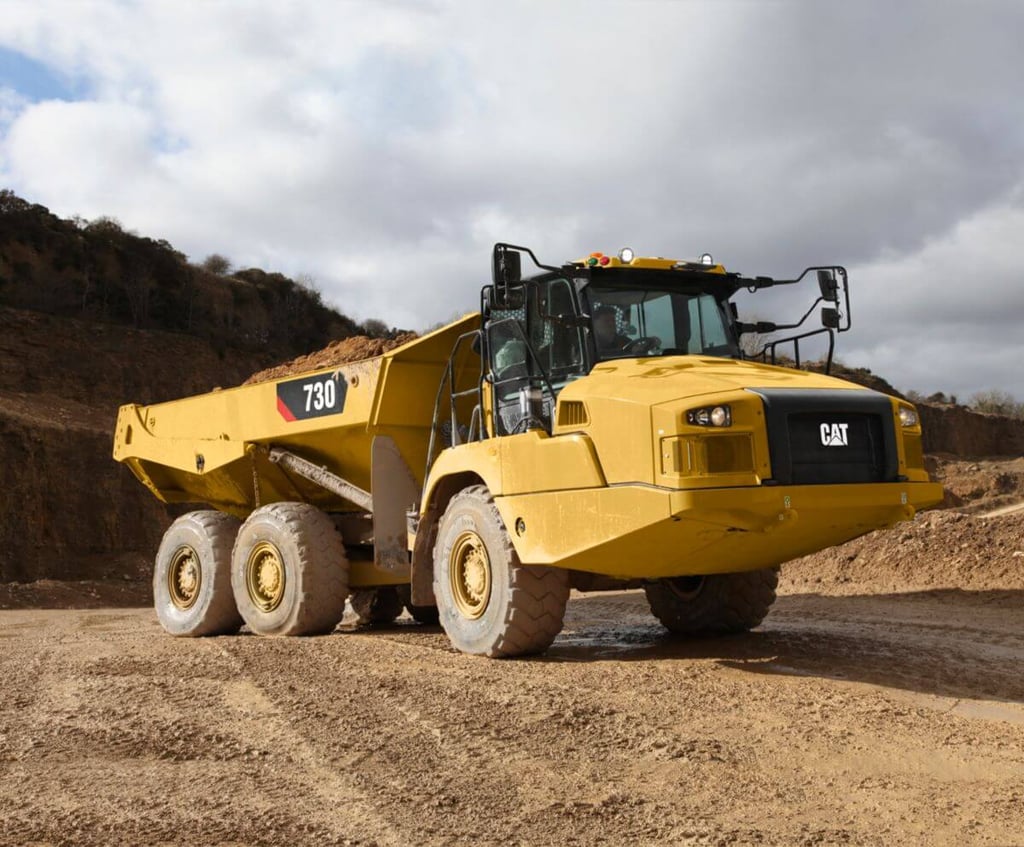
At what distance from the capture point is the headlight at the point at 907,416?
6957 millimetres

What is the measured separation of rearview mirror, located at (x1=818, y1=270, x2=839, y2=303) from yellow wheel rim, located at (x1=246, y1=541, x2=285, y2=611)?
5208 millimetres

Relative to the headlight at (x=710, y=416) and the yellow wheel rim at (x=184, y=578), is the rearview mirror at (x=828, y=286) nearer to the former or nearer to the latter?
the headlight at (x=710, y=416)

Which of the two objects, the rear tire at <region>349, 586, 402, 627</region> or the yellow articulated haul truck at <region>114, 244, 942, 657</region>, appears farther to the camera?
the rear tire at <region>349, 586, 402, 627</region>

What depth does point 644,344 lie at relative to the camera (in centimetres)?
757

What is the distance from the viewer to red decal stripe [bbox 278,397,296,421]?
10211 mm

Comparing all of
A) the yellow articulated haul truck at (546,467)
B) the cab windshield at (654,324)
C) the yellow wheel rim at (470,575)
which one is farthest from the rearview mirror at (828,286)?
the yellow wheel rim at (470,575)

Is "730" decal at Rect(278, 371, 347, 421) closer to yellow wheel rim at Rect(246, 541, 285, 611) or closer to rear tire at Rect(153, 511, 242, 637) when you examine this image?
yellow wheel rim at Rect(246, 541, 285, 611)

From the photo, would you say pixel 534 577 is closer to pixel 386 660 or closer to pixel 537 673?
pixel 537 673

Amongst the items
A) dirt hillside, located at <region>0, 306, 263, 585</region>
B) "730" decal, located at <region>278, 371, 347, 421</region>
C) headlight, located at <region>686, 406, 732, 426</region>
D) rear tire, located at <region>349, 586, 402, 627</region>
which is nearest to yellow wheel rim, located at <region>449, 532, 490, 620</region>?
headlight, located at <region>686, 406, 732, 426</region>

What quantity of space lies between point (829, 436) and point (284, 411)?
18.1ft

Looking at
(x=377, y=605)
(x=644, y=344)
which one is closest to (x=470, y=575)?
(x=644, y=344)

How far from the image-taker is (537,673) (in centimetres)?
693

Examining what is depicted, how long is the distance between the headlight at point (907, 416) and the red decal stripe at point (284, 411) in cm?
554

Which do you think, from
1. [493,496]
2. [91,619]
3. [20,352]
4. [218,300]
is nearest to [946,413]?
[218,300]
